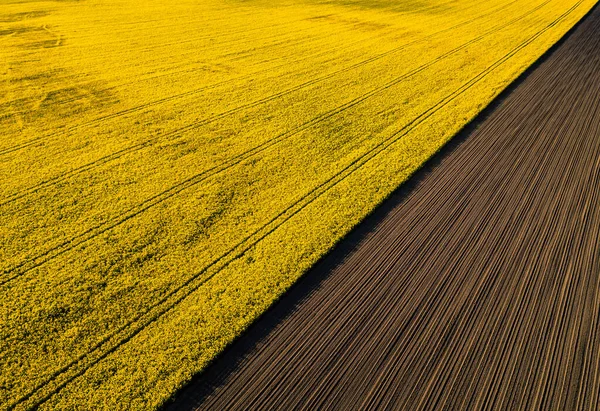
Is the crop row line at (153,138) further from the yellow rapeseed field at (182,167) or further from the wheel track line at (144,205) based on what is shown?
the wheel track line at (144,205)

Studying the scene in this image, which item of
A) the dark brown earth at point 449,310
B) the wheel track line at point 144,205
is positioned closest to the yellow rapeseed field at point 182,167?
the wheel track line at point 144,205

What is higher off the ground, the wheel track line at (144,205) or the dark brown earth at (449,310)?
the wheel track line at (144,205)

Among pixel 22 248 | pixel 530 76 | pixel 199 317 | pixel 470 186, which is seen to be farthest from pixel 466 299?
pixel 530 76

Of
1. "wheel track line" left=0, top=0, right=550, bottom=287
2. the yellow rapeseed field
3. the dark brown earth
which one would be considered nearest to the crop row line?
the yellow rapeseed field

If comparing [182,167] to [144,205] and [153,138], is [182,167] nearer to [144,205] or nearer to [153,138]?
[144,205]

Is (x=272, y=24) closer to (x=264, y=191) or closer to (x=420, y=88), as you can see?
(x=420, y=88)
